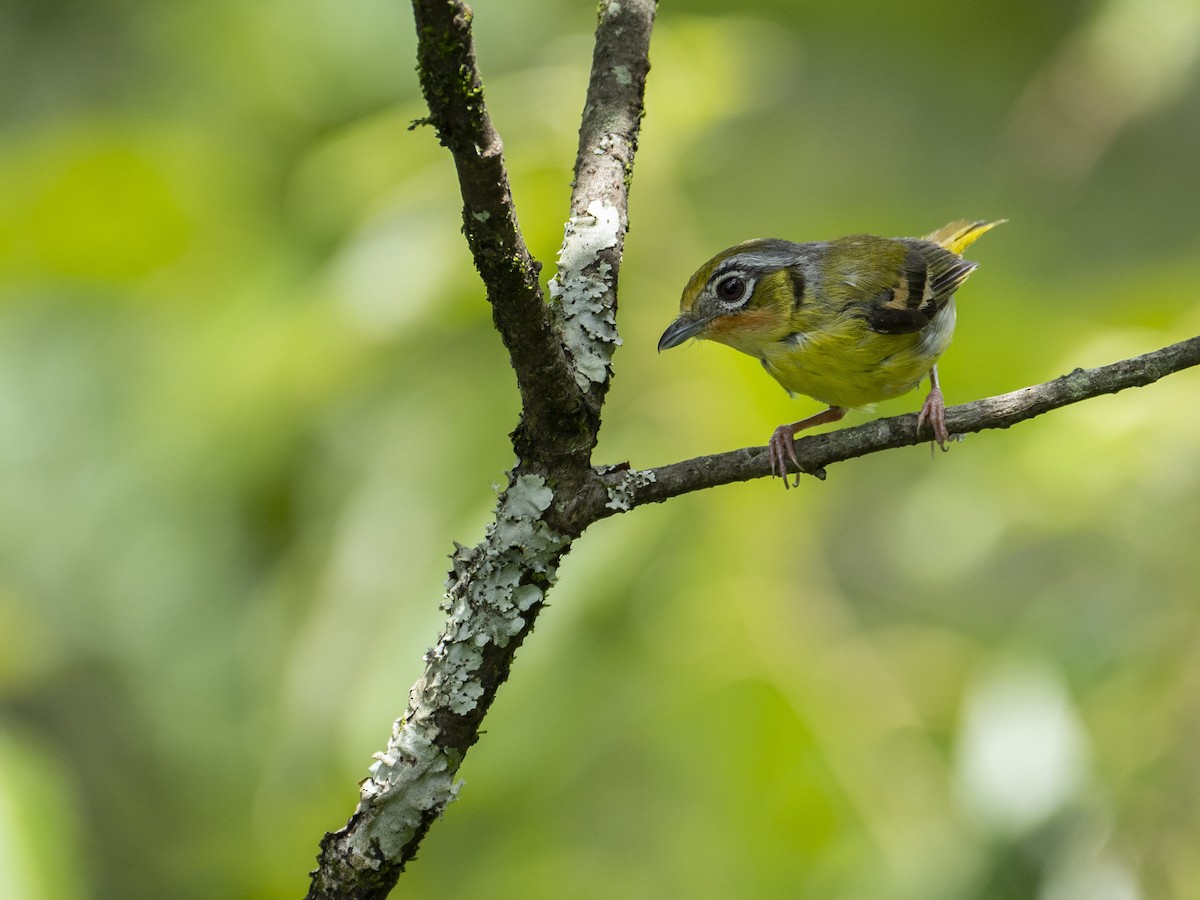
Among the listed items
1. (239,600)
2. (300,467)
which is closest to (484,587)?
(300,467)

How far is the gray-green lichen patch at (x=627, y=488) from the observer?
2.02 m

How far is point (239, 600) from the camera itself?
4.80 m

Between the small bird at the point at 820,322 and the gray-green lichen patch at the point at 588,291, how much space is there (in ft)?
3.39

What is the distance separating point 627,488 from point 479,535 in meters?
0.78

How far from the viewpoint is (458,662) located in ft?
6.50

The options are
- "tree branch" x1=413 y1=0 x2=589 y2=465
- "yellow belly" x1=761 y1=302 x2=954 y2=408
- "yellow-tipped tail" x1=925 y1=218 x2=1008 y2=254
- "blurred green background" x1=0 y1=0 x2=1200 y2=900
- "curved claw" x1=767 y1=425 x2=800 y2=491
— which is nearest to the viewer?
"tree branch" x1=413 y1=0 x2=589 y2=465

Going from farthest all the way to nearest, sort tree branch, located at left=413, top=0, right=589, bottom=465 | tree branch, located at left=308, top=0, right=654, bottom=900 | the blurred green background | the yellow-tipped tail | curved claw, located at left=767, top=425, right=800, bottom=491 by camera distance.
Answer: the yellow-tipped tail
the blurred green background
curved claw, located at left=767, top=425, right=800, bottom=491
tree branch, located at left=308, top=0, right=654, bottom=900
tree branch, located at left=413, top=0, right=589, bottom=465

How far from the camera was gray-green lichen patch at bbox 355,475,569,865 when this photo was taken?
1982 millimetres

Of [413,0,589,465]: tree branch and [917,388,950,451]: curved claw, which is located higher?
[917,388,950,451]: curved claw

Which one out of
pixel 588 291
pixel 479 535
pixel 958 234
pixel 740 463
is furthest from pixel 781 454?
pixel 958 234

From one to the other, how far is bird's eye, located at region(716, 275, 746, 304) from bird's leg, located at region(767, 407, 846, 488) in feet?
1.28

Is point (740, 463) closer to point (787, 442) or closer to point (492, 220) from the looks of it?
point (787, 442)

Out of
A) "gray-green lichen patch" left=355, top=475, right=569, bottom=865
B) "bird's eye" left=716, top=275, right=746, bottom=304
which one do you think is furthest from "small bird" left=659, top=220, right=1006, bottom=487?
"gray-green lichen patch" left=355, top=475, right=569, bottom=865

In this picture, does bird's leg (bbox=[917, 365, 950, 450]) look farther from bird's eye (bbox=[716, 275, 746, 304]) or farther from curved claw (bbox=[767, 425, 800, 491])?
bird's eye (bbox=[716, 275, 746, 304])
